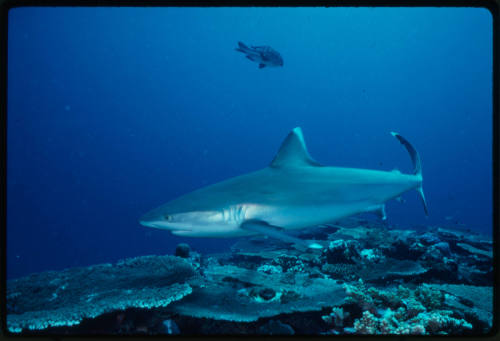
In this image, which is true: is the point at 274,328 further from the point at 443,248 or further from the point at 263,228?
the point at 443,248

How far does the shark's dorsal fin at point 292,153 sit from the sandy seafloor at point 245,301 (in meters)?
1.77

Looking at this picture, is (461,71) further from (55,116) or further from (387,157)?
(55,116)

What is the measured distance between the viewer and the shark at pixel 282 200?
11.3 ft

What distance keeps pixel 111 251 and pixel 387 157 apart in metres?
114

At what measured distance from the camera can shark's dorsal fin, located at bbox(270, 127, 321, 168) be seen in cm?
453

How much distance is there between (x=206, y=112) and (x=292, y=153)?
118009 millimetres

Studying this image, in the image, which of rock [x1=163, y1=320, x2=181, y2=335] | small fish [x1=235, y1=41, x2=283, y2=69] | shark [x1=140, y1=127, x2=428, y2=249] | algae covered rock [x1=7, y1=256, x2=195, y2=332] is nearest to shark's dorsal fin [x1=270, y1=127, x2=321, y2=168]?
shark [x1=140, y1=127, x2=428, y2=249]

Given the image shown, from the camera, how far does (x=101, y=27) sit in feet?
224

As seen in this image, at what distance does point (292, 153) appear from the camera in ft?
15.0

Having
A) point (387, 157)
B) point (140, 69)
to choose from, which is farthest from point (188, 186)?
point (387, 157)

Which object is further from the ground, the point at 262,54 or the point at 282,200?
the point at 262,54
